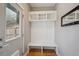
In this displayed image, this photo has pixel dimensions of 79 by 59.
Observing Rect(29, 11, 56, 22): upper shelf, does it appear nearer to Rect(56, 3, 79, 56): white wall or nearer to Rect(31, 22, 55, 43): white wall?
Rect(31, 22, 55, 43): white wall

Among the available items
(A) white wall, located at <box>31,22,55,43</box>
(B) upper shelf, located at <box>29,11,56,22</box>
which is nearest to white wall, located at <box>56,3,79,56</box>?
(A) white wall, located at <box>31,22,55,43</box>

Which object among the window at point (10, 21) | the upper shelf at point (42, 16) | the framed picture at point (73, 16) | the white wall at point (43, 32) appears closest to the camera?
the framed picture at point (73, 16)

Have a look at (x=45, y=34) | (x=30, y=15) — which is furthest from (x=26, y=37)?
(x=30, y=15)

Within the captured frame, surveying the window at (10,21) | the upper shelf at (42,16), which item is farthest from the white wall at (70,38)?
the window at (10,21)

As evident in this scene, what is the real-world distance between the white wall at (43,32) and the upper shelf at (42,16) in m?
0.32

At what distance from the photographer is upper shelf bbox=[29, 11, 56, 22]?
11.3ft

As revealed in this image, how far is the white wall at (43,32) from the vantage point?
121 inches

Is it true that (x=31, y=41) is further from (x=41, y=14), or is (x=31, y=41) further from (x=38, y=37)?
(x=41, y=14)

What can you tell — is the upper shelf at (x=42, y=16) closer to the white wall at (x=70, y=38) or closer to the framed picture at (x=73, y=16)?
the white wall at (x=70, y=38)

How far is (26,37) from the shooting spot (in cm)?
297

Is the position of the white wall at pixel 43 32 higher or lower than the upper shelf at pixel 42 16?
lower

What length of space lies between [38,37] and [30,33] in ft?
0.89

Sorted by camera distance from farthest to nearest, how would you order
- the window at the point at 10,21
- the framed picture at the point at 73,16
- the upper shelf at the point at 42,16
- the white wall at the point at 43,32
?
the upper shelf at the point at 42,16 < the white wall at the point at 43,32 < the window at the point at 10,21 < the framed picture at the point at 73,16

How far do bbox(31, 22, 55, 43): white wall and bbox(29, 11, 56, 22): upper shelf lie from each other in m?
0.32
